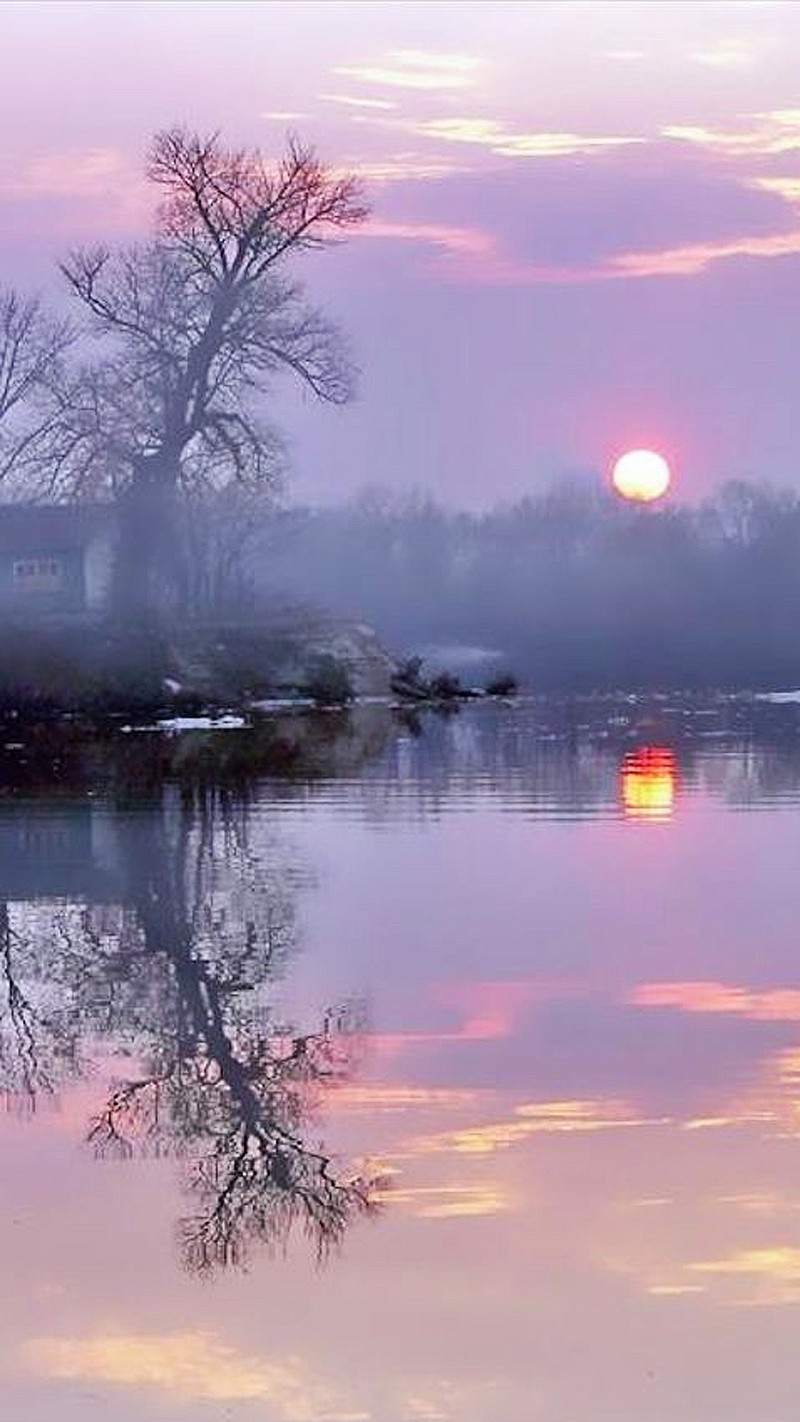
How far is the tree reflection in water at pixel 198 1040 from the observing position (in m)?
11.0

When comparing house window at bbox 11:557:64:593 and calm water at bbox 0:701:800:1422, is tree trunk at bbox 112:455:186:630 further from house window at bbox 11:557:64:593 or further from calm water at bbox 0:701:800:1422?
calm water at bbox 0:701:800:1422

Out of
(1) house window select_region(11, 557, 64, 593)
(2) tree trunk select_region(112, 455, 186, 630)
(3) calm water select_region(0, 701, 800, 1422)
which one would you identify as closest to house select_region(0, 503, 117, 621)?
(1) house window select_region(11, 557, 64, 593)

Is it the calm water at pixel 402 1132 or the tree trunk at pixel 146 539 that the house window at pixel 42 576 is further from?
the calm water at pixel 402 1132

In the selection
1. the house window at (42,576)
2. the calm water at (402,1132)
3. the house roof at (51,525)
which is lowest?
the calm water at (402,1132)

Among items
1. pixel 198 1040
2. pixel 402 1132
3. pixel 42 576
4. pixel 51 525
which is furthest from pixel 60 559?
pixel 402 1132

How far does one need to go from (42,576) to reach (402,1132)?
73021mm

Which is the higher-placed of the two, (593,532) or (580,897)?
(593,532)

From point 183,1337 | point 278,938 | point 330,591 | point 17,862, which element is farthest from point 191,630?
point 183,1337

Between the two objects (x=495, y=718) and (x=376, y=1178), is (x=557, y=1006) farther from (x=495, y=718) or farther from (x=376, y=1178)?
(x=495, y=718)

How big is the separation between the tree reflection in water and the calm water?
3cm

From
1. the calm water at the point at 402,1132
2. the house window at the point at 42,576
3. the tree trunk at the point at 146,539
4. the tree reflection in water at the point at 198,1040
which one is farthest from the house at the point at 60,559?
the tree reflection in water at the point at 198,1040

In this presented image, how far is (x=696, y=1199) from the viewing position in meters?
10.7

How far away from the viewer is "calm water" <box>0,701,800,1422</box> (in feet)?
28.8

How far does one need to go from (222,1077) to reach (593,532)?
135920mm
